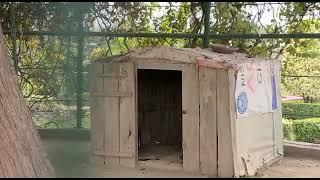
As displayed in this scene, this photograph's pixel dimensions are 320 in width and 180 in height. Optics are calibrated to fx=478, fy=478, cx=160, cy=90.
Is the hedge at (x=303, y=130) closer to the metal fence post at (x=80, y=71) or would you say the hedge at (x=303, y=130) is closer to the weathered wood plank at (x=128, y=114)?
the weathered wood plank at (x=128, y=114)

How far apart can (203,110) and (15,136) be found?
223 cm

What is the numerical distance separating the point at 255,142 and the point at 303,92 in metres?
2.17

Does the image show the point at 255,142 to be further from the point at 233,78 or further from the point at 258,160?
the point at 233,78

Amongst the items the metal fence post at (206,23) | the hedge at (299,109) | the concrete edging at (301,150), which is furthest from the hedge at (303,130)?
the metal fence post at (206,23)

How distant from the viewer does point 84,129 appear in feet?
21.2

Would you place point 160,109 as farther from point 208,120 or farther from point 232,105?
point 232,105

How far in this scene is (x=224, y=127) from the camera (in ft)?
16.2

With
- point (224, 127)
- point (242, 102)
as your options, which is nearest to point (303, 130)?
point (242, 102)

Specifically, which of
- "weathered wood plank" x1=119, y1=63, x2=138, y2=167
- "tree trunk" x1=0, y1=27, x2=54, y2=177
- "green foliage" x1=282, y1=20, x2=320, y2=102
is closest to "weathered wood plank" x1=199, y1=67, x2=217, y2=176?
"weathered wood plank" x1=119, y1=63, x2=138, y2=167

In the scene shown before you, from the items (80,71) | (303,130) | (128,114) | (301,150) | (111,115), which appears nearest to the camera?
(128,114)

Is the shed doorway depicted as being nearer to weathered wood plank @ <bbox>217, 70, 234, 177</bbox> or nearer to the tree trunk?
weathered wood plank @ <bbox>217, 70, 234, 177</bbox>

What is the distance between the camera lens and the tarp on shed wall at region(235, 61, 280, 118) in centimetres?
502

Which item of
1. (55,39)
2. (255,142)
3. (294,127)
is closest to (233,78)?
(255,142)

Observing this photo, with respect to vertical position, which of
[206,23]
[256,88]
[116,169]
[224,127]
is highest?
[206,23]
